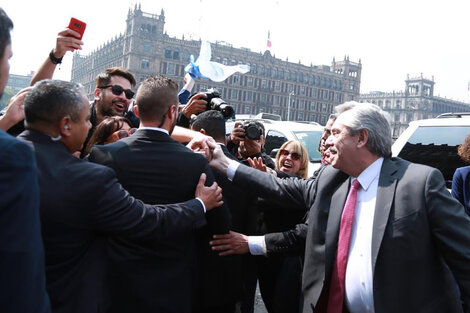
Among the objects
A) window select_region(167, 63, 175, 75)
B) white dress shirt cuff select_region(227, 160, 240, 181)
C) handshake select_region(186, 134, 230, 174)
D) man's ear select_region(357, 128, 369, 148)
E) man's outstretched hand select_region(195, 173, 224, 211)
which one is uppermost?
window select_region(167, 63, 175, 75)

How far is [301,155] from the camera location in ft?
14.6

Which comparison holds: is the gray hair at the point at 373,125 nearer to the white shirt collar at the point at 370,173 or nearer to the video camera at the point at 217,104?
the white shirt collar at the point at 370,173

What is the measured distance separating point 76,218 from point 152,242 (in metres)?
0.45

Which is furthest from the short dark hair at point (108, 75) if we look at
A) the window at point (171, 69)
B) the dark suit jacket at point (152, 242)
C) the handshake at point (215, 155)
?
the window at point (171, 69)

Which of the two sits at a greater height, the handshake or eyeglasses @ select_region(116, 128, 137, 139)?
eyeglasses @ select_region(116, 128, 137, 139)

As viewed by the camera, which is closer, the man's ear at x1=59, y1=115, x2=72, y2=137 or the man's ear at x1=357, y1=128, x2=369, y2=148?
the man's ear at x1=59, y1=115, x2=72, y2=137

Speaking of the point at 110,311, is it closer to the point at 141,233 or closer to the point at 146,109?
the point at 141,233

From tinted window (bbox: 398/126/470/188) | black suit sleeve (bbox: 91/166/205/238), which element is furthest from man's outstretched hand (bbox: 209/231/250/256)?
tinted window (bbox: 398/126/470/188)

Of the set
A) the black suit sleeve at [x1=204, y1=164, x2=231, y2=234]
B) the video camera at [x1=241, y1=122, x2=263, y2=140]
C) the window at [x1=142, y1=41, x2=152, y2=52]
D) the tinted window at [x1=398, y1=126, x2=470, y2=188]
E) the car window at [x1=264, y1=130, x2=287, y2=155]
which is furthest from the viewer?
the window at [x1=142, y1=41, x2=152, y2=52]

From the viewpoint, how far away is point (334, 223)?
94.0 inches

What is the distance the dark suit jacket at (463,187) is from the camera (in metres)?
3.91

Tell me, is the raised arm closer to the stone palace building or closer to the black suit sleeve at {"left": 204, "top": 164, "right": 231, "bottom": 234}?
the black suit sleeve at {"left": 204, "top": 164, "right": 231, "bottom": 234}

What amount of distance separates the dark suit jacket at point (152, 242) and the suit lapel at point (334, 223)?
0.80m

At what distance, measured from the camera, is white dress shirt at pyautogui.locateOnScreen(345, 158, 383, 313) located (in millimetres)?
2248
